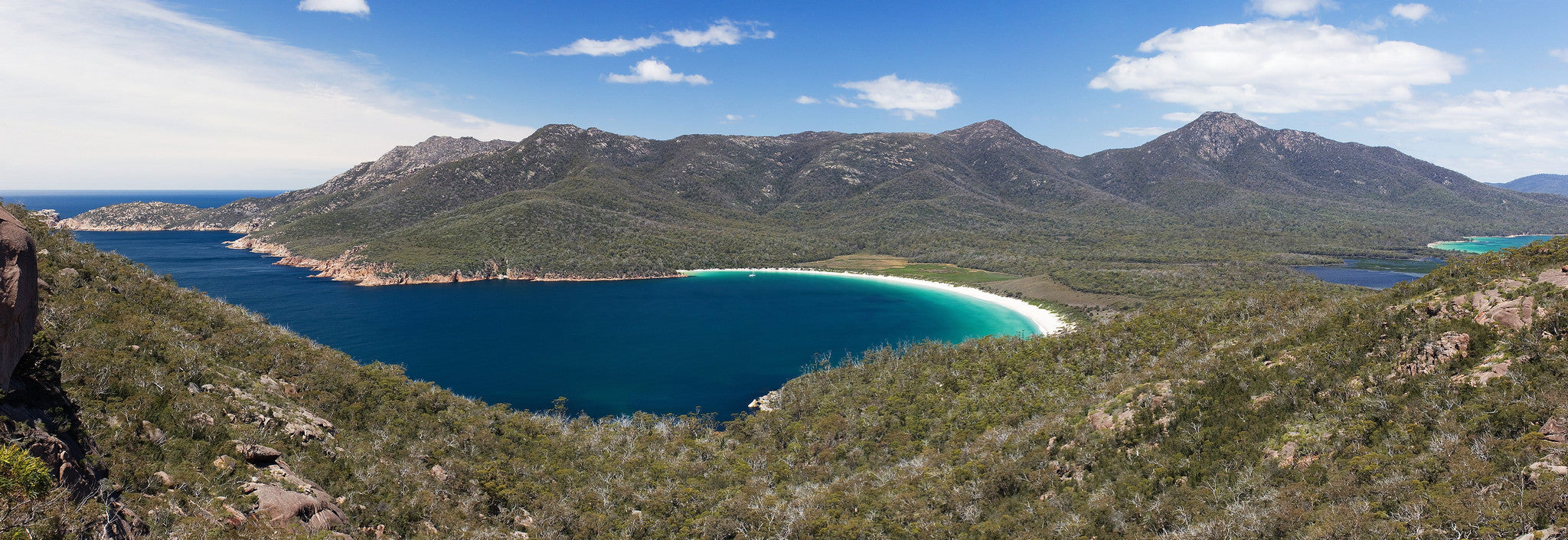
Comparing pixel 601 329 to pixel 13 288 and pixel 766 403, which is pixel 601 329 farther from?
pixel 13 288

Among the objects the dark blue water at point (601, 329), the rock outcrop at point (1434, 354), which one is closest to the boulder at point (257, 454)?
the dark blue water at point (601, 329)

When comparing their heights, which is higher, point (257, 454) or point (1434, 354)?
point (1434, 354)

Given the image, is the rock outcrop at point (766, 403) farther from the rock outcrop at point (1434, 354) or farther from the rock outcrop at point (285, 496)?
the rock outcrop at point (1434, 354)

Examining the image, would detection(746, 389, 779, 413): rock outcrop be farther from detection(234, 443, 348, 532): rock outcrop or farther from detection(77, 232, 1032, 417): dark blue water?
detection(234, 443, 348, 532): rock outcrop

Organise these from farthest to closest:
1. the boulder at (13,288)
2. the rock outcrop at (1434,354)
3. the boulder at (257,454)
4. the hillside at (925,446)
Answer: the rock outcrop at (1434,354) < the boulder at (257,454) < the hillside at (925,446) < the boulder at (13,288)

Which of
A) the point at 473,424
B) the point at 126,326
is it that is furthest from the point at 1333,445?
the point at 126,326

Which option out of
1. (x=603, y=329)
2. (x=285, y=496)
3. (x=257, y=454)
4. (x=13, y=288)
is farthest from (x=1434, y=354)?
(x=603, y=329)

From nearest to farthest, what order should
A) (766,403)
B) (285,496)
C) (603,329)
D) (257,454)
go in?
(285,496)
(257,454)
(766,403)
(603,329)
